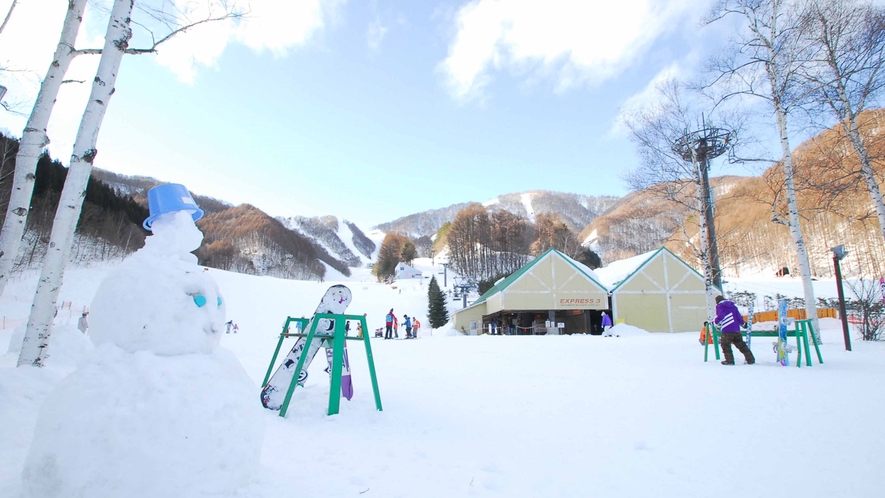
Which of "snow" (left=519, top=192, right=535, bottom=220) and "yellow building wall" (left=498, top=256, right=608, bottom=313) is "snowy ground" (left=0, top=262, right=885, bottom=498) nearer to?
"yellow building wall" (left=498, top=256, right=608, bottom=313)

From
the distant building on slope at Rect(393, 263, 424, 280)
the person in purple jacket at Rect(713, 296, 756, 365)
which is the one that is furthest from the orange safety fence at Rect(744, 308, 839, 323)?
the distant building on slope at Rect(393, 263, 424, 280)

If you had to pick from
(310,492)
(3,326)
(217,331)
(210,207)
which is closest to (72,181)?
(217,331)

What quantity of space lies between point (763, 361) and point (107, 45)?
37.8 ft

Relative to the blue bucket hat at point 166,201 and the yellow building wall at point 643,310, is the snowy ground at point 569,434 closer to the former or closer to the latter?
the blue bucket hat at point 166,201

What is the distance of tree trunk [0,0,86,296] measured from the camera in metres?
5.09

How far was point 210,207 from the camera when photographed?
114500 mm

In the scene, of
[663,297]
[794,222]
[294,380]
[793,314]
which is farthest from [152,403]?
[793,314]

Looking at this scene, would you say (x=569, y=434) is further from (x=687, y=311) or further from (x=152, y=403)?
(x=687, y=311)

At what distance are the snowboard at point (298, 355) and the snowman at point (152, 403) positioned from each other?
73.9 inches

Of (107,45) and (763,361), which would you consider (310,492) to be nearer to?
(107,45)

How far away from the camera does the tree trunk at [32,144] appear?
5094 millimetres

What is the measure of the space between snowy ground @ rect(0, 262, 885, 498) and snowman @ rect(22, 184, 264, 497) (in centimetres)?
34

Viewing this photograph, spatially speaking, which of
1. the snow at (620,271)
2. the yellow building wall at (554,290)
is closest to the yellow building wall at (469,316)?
the yellow building wall at (554,290)

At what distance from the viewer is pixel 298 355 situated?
4.72 metres
